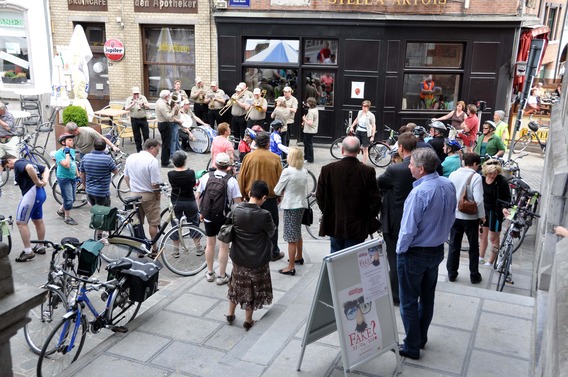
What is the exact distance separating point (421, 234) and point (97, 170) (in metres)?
5.95

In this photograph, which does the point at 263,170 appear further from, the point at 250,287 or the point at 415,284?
the point at 415,284

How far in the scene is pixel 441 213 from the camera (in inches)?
190

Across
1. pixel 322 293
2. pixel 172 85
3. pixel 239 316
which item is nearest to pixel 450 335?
pixel 322 293

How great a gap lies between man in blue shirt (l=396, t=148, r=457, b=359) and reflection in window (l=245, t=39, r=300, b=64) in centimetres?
1324

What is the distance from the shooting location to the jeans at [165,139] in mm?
14391

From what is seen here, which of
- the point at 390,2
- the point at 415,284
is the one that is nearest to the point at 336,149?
the point at 390,2

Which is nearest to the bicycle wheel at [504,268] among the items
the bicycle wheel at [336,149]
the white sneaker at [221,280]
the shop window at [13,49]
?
the white sneaker at [221,280]

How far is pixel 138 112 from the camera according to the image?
14844 millimetres

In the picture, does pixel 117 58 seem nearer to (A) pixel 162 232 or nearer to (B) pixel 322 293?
(A) pixel 162 232

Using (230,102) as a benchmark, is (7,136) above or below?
below

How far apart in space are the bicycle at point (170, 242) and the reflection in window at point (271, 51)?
391 inches

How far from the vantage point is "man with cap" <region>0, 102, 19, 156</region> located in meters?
11.2

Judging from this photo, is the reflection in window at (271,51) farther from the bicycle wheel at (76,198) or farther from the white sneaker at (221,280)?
the white sneaker at (221,280)

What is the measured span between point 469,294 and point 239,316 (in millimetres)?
2658
